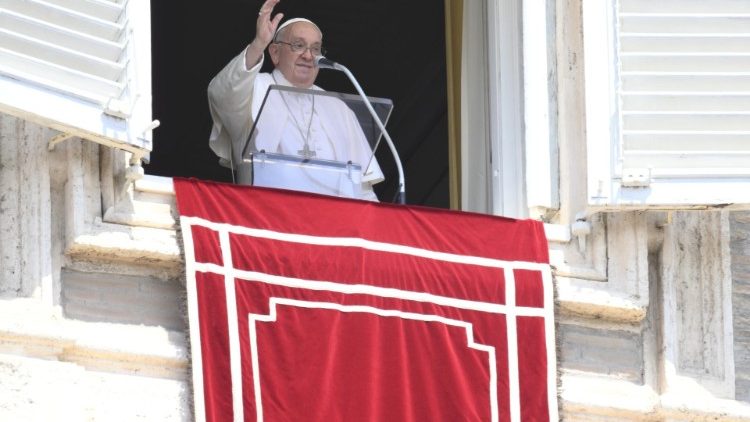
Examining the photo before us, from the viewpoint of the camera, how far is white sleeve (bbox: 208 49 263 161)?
29.2ft

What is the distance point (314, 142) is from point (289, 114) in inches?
4.8

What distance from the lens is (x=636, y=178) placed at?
8492 millimetres

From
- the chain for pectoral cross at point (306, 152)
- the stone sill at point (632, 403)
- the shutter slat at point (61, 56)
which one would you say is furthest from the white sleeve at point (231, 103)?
the stone sill at point (632, 403)

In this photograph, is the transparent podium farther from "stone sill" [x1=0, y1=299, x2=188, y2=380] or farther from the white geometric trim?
"stone sill" [x1=0, y1=299, x2=188, y2=380]

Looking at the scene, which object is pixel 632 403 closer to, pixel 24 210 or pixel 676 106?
pixel 676 106

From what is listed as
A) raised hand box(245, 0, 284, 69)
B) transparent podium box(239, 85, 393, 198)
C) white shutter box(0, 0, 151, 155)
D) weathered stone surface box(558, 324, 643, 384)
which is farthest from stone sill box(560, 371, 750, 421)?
white shutter box(0, 0, 151, 155)

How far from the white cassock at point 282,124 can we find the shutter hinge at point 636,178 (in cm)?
91

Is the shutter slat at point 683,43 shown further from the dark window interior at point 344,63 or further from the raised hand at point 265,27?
the dark window interior at point 344,63

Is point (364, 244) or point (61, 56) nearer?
point (61, 56)

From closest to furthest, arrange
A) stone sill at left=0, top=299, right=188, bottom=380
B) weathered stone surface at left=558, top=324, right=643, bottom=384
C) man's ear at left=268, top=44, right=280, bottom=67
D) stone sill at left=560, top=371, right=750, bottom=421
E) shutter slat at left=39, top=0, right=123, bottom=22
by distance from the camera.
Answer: stone sill at left=0, top=299, right=188, bottom=380 → shutter slat at left=39, top=0, right=123, bottom=22 → stone sill at left=560, top=371, right=750, bottom=421 → weathered stone surface at left=558, top=324, right=643, bottom=384 → man's ear at left=268, top=44, right=280, bottom=67

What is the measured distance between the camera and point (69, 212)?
8.11m

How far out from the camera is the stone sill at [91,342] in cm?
786

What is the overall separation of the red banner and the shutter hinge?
0.99ft

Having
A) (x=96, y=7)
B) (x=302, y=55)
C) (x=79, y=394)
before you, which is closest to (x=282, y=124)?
(x=302, y=55)
